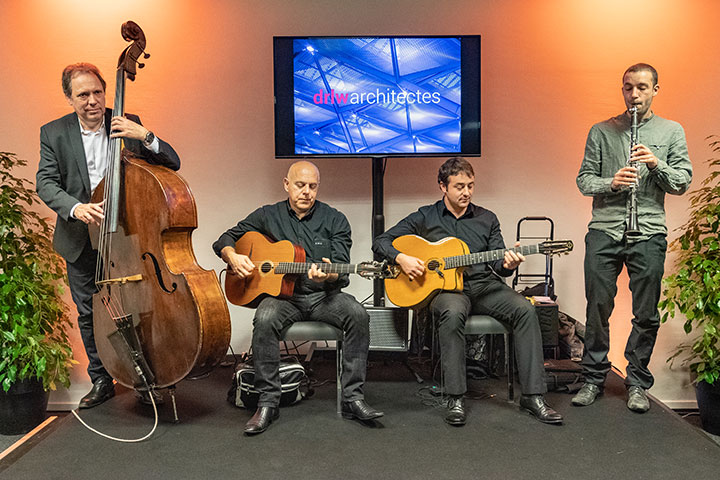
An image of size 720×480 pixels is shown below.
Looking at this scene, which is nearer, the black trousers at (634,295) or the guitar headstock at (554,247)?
the guitar headstock at (554,247)

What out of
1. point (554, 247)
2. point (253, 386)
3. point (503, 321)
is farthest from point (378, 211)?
point (253, 386)

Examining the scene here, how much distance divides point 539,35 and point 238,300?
262cm

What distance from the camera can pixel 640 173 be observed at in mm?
3012

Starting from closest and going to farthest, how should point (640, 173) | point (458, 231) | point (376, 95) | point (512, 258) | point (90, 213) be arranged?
point (90, 213) → point (512, 258) → point (640, 173) → point (458, 231) → point (376, 95)

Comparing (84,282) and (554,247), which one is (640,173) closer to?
(554,247)

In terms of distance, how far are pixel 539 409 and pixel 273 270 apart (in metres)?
1.44

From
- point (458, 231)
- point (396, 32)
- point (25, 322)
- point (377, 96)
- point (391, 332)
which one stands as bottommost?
point (391, 332)

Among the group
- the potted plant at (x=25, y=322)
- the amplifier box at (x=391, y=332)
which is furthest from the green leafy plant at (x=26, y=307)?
the amplifier box at (x=391, y=332)

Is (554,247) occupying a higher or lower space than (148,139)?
lower

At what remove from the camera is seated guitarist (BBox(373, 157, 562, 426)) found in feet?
9.41

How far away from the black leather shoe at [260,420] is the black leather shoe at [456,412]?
815 mm

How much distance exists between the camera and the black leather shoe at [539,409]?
277cm

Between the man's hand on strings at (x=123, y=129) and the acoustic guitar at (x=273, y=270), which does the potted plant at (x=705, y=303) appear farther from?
the man's hand on strings at (x=123, y=129)

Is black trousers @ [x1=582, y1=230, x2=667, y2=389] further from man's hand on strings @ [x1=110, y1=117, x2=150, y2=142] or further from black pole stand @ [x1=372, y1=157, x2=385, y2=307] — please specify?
man's hand on strings @ [x1=110, y1=117, x2=150, y2=142]
